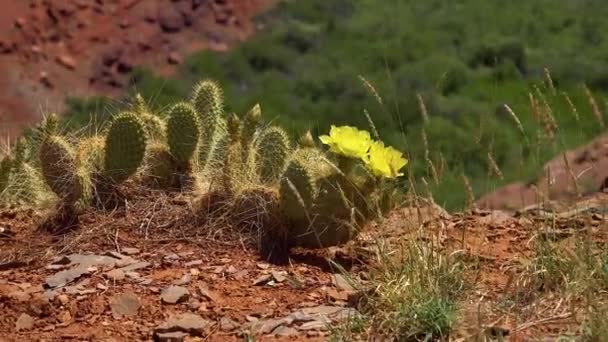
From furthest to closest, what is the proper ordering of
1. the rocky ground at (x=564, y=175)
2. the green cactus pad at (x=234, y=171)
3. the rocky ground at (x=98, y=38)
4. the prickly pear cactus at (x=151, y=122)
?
1. the rocky ground at (x=98, y=38)
2. the rocky ground at (x=564, y=175)
3. the prickly pear cactus at (x=151, y=122)
4. the green cactus pad at (x=234, y=171)

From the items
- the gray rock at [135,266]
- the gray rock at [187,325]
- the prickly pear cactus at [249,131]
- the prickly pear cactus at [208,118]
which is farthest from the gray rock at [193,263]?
the prickly pear cactus at [208,118]

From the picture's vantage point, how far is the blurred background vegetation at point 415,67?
1234 cm

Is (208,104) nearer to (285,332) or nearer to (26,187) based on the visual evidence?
(26,187)

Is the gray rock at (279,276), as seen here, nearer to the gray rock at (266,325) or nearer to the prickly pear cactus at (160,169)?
the gray rock at (266,325)

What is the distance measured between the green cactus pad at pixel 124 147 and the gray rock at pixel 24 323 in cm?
84

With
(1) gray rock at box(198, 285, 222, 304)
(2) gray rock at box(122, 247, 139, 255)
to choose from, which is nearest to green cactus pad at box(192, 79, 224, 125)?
(2) gray rock at box(122, 247, 139, 255)

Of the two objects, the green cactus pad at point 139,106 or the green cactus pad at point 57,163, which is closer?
the green cactus pad at point 57,163

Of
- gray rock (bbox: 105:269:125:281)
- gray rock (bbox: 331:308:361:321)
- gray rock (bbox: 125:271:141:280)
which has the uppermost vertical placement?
gray rock (bbox: 331:308:361:321)

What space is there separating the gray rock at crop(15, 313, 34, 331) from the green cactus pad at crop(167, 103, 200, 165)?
1.01 metres

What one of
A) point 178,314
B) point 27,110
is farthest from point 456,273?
point 27,110

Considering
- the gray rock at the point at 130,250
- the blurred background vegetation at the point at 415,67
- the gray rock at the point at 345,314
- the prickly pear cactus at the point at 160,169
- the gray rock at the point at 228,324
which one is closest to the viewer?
the gray rock at the point at 345,314

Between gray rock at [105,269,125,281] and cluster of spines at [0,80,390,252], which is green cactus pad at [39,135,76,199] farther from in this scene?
Answer: gray rock at [105,269,125,281]

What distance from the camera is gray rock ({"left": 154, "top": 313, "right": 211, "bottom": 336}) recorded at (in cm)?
338

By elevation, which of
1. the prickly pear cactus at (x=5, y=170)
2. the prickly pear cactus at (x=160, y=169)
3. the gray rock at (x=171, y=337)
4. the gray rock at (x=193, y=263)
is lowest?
the gray rock at (x=171, y=337)
